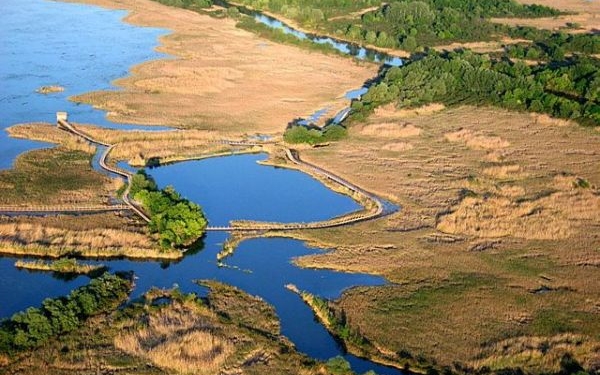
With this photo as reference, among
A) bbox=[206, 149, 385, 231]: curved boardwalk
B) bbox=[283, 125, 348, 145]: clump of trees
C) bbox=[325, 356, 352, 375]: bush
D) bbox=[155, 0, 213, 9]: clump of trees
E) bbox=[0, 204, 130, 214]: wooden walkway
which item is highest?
bbox=[155, 0, 213, 9]: clump of trees

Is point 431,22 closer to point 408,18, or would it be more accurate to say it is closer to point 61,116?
point 408,18

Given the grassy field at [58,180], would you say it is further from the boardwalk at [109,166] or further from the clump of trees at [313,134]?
the clump of trees at [313,134]

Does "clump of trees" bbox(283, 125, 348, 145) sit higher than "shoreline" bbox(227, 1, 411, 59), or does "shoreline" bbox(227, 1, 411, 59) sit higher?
"shoreline" bbox(227, 1, 411, 59)

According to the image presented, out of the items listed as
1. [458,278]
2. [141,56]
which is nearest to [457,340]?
[458,278]

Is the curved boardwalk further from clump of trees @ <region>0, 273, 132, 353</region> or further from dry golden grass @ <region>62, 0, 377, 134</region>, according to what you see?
dry golden grass @ <region>62, 0, 377, 134</region>

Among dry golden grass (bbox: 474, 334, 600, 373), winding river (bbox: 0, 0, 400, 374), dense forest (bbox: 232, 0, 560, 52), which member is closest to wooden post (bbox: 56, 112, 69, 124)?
winding river (bbox: 0, 0, 400, 374)

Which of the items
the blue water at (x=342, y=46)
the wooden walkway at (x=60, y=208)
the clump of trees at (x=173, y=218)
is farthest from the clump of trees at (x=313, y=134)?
the blue water at (x=342, y=46)
